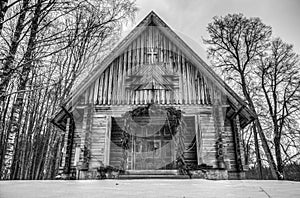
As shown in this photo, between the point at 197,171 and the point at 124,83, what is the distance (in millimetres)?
3654

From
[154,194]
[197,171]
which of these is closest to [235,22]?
[197,171]

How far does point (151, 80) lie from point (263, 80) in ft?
33.0

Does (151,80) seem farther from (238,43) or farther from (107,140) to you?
(238,43)

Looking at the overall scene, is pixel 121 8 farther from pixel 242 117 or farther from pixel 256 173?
pixel 256 173

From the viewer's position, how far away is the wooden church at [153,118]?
7.23 metres

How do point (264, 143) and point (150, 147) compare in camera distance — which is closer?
point (150, 147)

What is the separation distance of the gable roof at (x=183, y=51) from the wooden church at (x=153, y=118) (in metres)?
0.03

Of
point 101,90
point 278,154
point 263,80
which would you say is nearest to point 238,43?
point 263,80

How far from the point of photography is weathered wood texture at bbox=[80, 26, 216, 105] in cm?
772

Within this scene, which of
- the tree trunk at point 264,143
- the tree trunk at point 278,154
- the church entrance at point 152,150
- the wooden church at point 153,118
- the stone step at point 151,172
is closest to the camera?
the stone step at point 151,172

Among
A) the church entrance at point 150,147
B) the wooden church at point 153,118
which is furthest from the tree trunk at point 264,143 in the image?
the church entrance at point 150,147

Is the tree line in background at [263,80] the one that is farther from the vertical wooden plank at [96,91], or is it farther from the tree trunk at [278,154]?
the vertical wooden plank at [96,91]

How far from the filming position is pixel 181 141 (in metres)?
7.50

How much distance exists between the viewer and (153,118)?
→ 25.7ft
